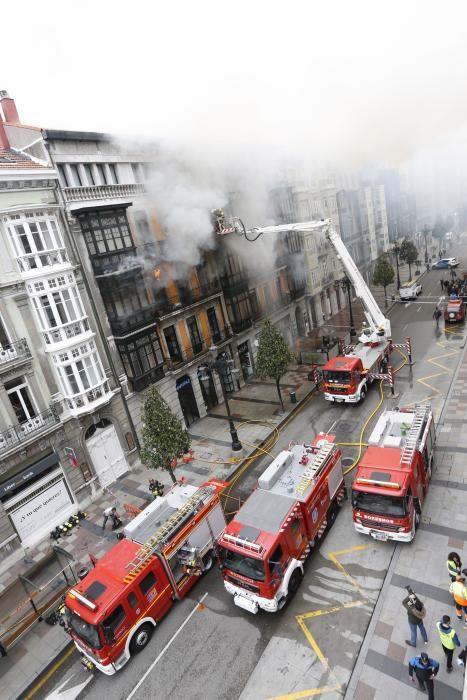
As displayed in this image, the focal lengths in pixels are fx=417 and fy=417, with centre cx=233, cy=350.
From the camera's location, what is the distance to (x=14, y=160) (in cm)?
1859

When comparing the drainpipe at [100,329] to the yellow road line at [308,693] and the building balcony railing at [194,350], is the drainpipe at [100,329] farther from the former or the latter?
the yellow road line at [308,693]

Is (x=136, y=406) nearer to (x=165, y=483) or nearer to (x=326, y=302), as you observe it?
(x=165, y=483)

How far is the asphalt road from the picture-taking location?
1028 centimetres

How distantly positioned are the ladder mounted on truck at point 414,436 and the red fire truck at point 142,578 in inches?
252

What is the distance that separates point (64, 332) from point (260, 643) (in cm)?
1438

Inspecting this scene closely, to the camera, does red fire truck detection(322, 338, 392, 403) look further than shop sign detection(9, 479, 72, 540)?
Yes

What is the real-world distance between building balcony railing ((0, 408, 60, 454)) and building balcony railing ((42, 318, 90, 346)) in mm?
3138

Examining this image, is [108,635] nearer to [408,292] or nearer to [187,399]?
[187,399]

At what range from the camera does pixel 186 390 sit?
2623cm

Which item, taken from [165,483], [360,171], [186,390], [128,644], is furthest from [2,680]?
[360,171]

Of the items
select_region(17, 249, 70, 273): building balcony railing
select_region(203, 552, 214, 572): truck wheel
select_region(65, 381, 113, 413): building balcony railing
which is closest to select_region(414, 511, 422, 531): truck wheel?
select_region(203, 552, 214, 572): truck wheel

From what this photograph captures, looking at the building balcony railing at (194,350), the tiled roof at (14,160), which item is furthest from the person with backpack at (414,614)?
the tiled roof at (14,160)

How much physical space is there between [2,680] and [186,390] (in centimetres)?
1622

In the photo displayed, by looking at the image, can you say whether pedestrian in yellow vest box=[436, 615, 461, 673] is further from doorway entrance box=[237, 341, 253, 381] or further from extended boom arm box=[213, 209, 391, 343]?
doorway entrance box=[237, 341, 253, 381]
